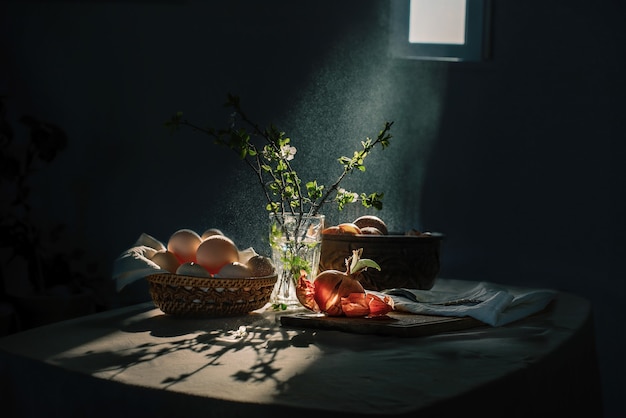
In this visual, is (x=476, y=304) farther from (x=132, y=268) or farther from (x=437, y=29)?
(x=437, y=29)

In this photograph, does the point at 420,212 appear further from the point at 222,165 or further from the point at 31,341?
the point at 31,341

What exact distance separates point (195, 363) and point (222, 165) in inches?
76.8

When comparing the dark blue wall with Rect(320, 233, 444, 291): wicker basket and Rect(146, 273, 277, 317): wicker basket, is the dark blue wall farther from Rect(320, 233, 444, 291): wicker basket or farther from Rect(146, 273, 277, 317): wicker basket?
Rect(146, 273, 277, 317): wicker basket

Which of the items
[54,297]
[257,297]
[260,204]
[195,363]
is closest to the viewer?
[195,363]

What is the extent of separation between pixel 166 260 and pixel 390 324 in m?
0.41

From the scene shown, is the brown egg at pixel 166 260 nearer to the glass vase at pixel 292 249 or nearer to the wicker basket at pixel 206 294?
the wicker basket at pixel 206 294

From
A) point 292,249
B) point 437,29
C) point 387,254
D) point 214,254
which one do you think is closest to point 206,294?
point 214,254

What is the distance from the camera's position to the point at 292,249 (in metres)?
1.47

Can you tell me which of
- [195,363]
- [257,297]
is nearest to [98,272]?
[257,297]

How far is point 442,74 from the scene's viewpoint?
2.71 m

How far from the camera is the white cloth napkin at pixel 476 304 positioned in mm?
1328

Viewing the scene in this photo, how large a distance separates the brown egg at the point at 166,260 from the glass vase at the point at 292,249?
19cm

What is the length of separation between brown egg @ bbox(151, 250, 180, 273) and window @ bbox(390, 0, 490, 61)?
5.20 ft

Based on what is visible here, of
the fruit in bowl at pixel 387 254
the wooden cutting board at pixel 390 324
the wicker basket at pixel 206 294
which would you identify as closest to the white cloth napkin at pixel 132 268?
the wicker basket at pixel 206 294
